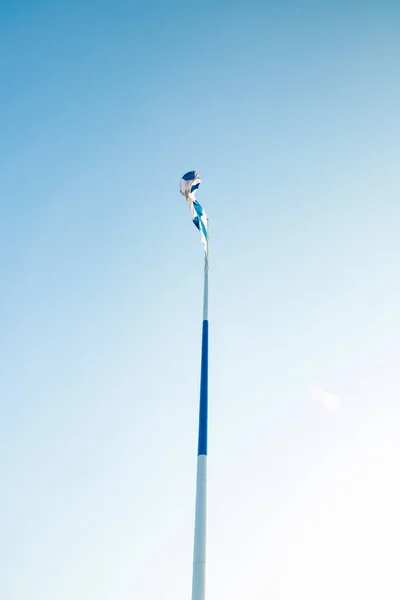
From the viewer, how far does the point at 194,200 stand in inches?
850

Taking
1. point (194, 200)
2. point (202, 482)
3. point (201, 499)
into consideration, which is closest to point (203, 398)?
point (202, 482)

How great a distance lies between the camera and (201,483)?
45.6 feet

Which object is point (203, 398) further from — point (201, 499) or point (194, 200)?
point (194, 200)

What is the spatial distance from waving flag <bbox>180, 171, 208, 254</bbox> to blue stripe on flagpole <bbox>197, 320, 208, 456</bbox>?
17.3 feet

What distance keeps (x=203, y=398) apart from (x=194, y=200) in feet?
30.7

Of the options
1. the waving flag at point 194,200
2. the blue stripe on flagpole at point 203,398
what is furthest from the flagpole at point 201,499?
the waving flag at point 194,200

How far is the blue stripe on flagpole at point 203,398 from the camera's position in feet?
47.9

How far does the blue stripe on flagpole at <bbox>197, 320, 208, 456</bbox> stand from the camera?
47.9ft

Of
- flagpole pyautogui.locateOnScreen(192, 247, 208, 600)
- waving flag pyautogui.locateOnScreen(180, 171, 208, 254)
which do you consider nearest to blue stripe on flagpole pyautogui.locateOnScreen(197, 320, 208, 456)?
flagpole pyautogui.locateOnScreen(192, 247, 208, 600)

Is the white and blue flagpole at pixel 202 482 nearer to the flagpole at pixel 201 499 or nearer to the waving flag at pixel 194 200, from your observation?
the flagpole at pixel 201 499

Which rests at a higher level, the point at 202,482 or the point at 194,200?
the point at 194,200

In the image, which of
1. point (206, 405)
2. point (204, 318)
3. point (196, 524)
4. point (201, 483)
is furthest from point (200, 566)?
point (204, 318)

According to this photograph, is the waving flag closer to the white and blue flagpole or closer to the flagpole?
the white and blue flagpole

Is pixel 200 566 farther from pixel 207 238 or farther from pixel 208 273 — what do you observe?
pixel 207 238
